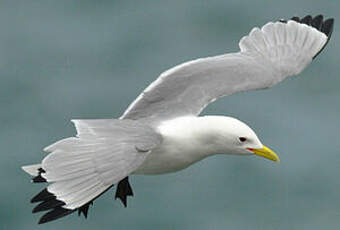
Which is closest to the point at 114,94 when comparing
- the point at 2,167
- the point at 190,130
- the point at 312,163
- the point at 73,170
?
the point at 2,167

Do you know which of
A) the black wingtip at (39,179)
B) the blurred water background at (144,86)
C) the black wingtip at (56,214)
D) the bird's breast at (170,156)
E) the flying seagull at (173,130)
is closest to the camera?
the black wingtip at (56,214)

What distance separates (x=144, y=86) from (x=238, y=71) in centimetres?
566

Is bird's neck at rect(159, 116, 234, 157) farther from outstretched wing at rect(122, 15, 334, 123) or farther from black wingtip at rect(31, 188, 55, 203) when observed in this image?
black wingtip at rect(31, 188, 55, 203)

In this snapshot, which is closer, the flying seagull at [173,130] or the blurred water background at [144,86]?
the flying seagull at [173,130]

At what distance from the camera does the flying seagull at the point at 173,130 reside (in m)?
7.06

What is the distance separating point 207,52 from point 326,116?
6.79ft

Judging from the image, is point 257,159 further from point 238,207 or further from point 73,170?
point 73,170

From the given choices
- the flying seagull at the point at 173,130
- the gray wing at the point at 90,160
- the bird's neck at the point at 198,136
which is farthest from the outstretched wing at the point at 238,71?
the gray wing at the point at 90,160

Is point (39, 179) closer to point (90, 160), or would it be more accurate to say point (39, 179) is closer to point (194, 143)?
point (90, 160)

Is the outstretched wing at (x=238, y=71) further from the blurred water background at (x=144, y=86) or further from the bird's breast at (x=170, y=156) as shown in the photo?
the blurred water background at (x=144, y=86)

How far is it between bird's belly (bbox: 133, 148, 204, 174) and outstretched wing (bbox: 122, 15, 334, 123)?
17.1 inches

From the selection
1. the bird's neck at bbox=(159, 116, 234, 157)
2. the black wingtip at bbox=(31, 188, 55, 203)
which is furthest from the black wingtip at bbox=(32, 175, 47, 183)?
the bird's neck at bbox=(159, 116, 234, 157)

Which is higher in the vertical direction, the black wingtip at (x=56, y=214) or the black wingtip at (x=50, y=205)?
the black wingtip at (x=50, y=205)

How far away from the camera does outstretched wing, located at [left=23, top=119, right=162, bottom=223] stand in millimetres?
6980
